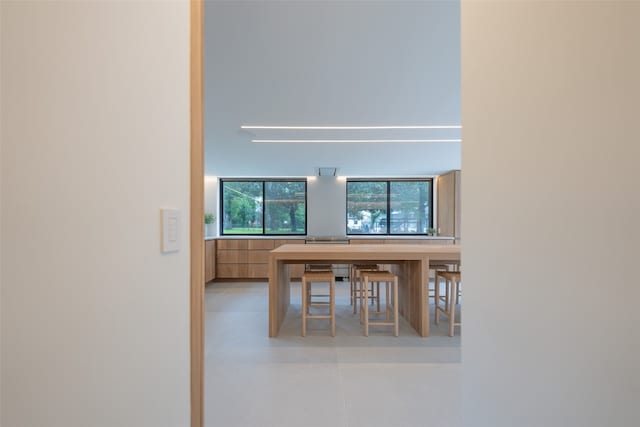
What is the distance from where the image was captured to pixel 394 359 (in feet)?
7.98

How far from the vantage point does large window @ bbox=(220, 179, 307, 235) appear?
6.53 meters

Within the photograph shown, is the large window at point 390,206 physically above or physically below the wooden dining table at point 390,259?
above

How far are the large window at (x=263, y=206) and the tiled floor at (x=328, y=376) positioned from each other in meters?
3.25

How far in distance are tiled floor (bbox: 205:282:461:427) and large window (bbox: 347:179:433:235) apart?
3.31m

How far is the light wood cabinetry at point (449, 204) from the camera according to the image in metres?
5.43
